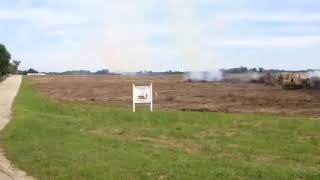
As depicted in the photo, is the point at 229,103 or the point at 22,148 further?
the point at 229,103

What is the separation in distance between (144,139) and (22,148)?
3.42 m

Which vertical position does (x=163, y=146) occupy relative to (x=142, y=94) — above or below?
below

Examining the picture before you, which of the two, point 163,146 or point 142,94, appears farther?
point 142,94

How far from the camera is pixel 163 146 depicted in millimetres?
15883

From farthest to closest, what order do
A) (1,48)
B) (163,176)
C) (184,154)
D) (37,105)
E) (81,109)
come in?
(1,48) < (37,105) < (81,109) < (184,154) < (163,176)

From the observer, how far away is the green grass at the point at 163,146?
11.6m

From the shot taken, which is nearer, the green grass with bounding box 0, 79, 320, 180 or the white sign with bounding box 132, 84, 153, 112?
the green grass with bounding box 0, 79, 320, 180

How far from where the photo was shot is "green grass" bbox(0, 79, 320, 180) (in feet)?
38.0

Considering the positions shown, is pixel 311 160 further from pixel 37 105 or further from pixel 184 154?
pixel 37 105

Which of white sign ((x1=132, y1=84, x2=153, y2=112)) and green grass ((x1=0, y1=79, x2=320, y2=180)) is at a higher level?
white sign ((x1=132, y1=84, x2=153, y2=112))

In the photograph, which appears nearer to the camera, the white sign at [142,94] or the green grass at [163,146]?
the green grass at [163,146]

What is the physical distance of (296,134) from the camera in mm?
18312

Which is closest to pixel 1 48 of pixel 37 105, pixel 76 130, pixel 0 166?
pixel 37 105

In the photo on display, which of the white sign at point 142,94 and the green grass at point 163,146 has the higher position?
Result: the white sign at point 142,94
